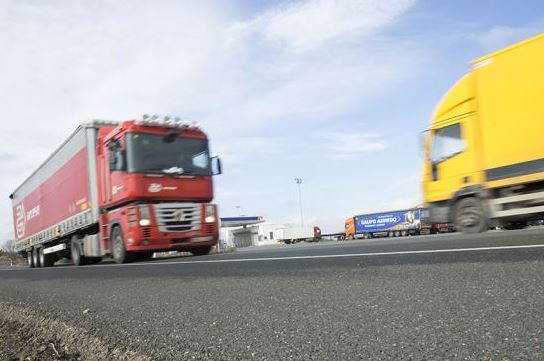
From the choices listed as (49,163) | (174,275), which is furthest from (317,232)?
(174,275)

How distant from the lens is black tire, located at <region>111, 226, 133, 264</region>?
1269cm

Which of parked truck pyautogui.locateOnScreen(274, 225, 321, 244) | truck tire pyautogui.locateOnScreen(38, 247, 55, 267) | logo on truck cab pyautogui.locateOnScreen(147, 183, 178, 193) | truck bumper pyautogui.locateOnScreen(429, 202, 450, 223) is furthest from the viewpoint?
parked truck pyautogui.locateOnScreen(274, 225, 321, 244)

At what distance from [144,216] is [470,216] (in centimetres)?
780

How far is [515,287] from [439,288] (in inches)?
23.2

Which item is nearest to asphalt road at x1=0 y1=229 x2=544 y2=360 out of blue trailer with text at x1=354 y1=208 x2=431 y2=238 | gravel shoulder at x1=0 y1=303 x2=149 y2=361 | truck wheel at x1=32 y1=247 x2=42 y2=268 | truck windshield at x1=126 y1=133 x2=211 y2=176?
gravel shoulder at x1=0 y1=303 x2=149 y2=361

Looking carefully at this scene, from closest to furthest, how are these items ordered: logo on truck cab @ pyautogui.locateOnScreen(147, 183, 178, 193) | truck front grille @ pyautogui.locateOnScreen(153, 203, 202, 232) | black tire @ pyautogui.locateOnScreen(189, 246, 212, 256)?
logo on truck cab @ pyautogui.locateOnScreen(147, 183, 178, 193) < truck front grille @ pyautogui.locateOnScreen(153, 203, 202, 232) < black tire @ pyautogui.locateOnScreen(189, 246, 212, 256)

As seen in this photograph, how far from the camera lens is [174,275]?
24.3ft

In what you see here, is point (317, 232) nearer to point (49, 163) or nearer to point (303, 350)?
point (49, 163)

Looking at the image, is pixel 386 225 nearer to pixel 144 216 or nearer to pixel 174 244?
pixel 174 244

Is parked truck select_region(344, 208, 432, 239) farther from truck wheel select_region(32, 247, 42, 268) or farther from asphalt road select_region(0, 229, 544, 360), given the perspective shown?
asphalt road select_region(0, 229, 544, 360)

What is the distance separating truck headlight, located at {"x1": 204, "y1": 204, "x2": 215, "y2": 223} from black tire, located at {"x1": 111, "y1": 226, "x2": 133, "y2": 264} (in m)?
2.28

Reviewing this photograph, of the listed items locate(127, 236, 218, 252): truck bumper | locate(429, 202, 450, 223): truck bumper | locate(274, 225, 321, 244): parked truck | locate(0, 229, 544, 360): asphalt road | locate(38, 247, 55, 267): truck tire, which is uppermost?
locate(429, 202, 450, 223): truck bumper

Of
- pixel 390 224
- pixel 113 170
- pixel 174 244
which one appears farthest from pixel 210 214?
pixel 390 224

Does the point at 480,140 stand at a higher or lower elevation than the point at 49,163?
lower
